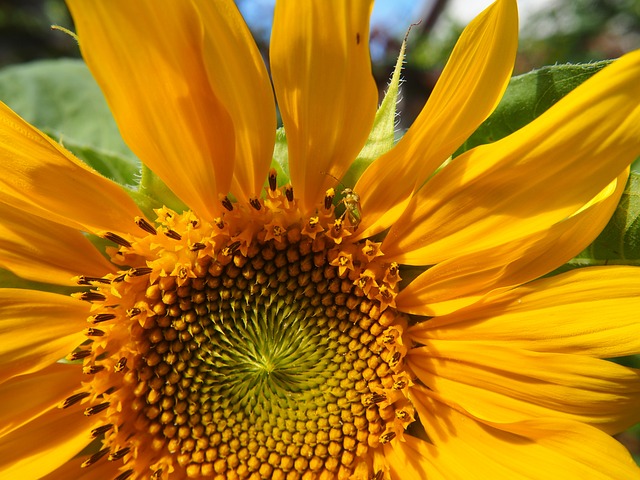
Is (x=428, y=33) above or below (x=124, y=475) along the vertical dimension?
above

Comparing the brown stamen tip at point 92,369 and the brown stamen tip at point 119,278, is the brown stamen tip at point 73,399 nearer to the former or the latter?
the brown stamen tip at point 92,369

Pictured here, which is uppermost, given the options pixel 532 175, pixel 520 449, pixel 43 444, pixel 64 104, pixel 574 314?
pixel 64 104

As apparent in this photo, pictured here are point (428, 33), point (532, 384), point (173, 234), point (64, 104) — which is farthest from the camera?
point (428, 33)

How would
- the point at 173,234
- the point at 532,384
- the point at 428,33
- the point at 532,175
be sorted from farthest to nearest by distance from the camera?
the point at 428,33
the point at 173,234
the point at 532,384
the point at 532,175

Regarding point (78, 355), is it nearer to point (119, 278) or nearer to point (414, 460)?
point (119, 278)

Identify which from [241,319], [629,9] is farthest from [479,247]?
[629,9]

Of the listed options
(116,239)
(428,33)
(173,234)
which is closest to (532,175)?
(173,234)

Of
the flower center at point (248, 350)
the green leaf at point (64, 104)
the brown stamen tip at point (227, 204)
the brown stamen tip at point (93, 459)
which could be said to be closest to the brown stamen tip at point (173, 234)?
the flower center at point (248, 350)

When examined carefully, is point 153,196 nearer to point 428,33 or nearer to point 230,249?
point 230,249

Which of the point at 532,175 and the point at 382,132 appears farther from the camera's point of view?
the point at 382,132
